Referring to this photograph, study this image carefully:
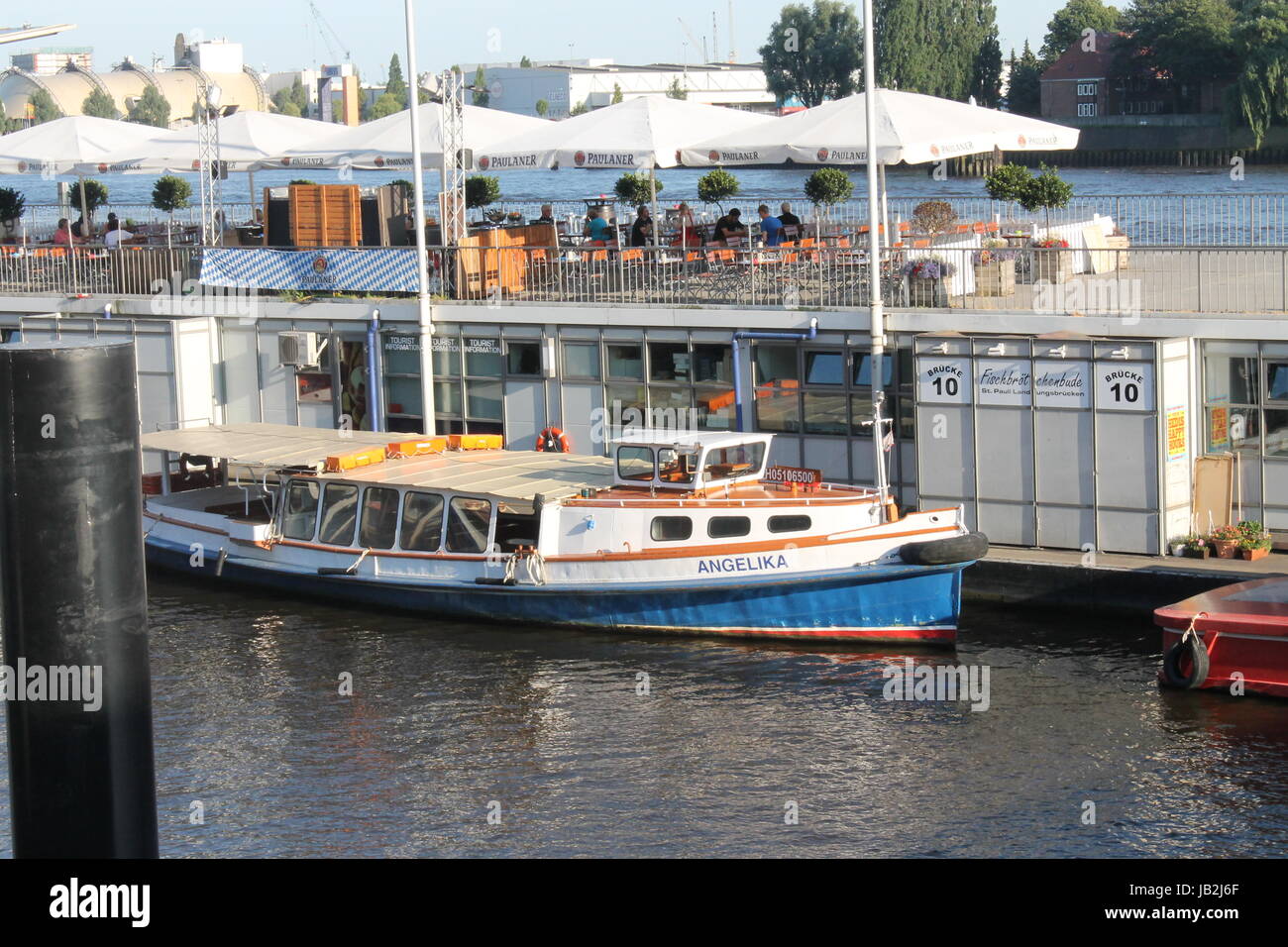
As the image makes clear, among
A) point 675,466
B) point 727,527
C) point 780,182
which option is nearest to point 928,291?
point 675,466

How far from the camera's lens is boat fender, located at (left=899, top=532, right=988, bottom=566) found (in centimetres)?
2020

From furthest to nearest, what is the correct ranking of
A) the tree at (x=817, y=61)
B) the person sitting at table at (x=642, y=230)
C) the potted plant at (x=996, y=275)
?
the tree at (x=817, y=61) → the person sitting at table at (x=642, y=230) → the potted plant at (x=996, y=275)

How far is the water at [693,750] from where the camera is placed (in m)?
15.1

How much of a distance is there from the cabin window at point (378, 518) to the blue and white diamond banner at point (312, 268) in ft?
19.9

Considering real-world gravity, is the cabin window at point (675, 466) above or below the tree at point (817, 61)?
below

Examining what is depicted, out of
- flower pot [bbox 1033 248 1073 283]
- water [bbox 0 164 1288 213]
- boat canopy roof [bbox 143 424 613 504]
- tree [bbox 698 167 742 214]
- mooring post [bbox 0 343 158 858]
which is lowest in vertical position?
boat canopy roof [bbox 143 424 613 504]

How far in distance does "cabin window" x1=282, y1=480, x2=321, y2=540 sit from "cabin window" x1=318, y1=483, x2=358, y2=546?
0.22 m

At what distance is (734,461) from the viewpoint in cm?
2202

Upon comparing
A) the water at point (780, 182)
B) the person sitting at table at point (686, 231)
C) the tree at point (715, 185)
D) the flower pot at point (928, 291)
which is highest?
the water at point (780, 182)

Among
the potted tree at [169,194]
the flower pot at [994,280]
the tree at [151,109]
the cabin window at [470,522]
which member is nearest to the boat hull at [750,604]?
the cabin window at [470,522]

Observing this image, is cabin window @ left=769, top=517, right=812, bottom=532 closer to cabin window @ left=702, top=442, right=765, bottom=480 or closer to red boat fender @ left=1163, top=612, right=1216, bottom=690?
cabin window @ left=702, top=442, right=765, bottom=480

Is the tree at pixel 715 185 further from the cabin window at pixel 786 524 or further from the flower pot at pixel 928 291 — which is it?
the cabin window at pixel 786 524

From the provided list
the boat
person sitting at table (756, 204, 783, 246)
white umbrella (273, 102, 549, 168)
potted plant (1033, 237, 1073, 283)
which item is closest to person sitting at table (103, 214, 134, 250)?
white umbrella (273, 102, 549, 168)
